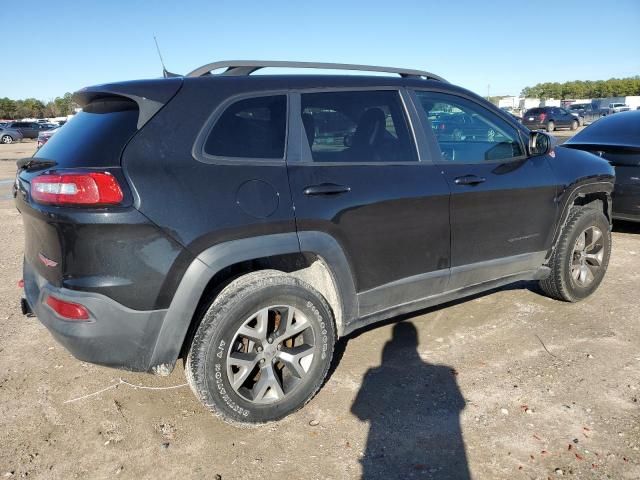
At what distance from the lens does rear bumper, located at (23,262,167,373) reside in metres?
2.38

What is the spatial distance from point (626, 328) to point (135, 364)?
3.53 m

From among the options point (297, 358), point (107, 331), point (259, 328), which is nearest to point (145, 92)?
point (107, 331)

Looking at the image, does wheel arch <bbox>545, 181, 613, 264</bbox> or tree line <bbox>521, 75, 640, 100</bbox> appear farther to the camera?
tree line <bbox>521, 75, 640, 100</bbox>

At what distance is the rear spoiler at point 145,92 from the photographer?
2512mm

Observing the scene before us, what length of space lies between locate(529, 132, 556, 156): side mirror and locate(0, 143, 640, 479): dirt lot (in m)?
1.34

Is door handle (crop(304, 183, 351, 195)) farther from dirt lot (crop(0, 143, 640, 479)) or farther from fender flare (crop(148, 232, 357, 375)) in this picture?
dirt lot (crop(0, 143, 640, 479))

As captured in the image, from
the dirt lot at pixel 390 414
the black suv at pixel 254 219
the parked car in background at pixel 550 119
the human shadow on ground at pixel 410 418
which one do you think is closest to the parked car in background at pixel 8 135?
the parked car in background at pixel 550 119

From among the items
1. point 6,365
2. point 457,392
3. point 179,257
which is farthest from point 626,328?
point 6,365

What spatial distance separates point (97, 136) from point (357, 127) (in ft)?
4.86

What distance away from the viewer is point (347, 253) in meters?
2.94

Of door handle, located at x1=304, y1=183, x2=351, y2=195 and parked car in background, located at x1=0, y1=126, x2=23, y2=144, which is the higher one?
parked car in background, located at x1=0, y1=126, x2=23, y2=144

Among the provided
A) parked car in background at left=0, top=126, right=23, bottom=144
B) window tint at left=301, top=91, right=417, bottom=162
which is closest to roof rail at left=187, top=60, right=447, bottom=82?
window tint at left=301, top=91, right=417, bottom=162

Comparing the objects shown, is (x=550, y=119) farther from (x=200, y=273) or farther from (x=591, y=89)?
(x=591, y=89)

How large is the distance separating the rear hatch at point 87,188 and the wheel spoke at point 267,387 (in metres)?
0.94
